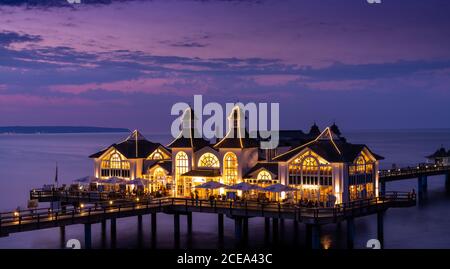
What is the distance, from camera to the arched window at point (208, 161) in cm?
6238

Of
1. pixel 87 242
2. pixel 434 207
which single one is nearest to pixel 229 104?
pixel 87 242

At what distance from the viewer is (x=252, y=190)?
2293 inches

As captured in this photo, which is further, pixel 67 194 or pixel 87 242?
pixel 67 194

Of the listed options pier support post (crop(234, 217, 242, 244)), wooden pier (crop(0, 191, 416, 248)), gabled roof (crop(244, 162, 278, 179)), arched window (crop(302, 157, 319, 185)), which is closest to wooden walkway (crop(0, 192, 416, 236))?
wooden pier (crop(0, 191, 416, 248))

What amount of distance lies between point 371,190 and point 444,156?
168ft

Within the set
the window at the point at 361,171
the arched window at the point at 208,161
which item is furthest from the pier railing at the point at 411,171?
the arched window at the point at 208,161

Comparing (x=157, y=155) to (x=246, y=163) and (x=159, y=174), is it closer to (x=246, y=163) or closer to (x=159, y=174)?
(x=159, y=174)

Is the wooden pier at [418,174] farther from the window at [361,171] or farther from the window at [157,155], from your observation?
the window at [157,155]

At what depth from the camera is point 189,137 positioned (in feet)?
209

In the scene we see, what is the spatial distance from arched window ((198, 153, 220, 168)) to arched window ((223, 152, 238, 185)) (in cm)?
139

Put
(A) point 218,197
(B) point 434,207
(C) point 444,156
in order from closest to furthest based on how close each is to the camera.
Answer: (A) point 218,197 < (B) point 434,207 < (C) point 444,156

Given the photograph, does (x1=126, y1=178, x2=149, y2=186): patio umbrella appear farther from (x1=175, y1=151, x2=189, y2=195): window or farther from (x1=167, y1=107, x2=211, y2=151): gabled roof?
(x1=167, y1=107, x2=211, y2=151): gabled roof

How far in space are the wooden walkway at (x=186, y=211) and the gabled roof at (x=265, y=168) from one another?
18.7ft
